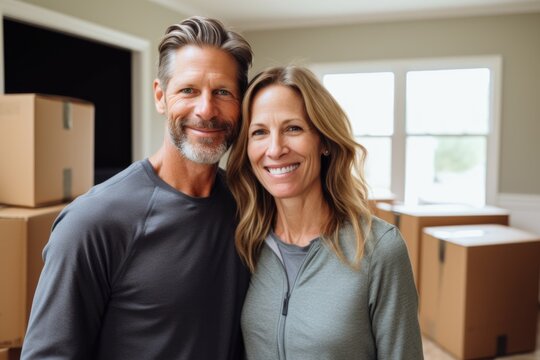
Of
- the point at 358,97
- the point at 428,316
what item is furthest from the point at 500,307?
the point at 358,97

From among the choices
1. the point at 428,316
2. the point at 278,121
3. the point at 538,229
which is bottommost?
the point at 428,316

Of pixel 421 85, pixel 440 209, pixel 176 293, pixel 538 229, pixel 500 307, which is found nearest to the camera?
pixel 176 293

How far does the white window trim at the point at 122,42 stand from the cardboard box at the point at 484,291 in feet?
9.61

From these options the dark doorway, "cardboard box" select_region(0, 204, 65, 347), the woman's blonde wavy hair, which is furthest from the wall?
the woman's blonde wavy hair

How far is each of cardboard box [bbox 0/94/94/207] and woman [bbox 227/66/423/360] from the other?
0.97m

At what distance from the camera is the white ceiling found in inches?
178

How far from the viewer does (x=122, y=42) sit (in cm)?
409

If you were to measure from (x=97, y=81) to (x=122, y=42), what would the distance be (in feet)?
2.43

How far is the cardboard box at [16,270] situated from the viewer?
1786mm

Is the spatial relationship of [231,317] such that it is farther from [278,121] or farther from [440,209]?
[440,209]

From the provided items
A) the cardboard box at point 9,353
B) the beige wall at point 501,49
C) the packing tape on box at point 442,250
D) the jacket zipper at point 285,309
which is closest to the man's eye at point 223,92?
the jacket zipper at point 285,309

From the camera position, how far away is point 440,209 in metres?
3.60

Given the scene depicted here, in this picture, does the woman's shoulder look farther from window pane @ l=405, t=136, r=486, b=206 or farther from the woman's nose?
window pane @ l=405, t=136, r=486, b=206

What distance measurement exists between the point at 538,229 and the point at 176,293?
Result: 4436 millimetres
